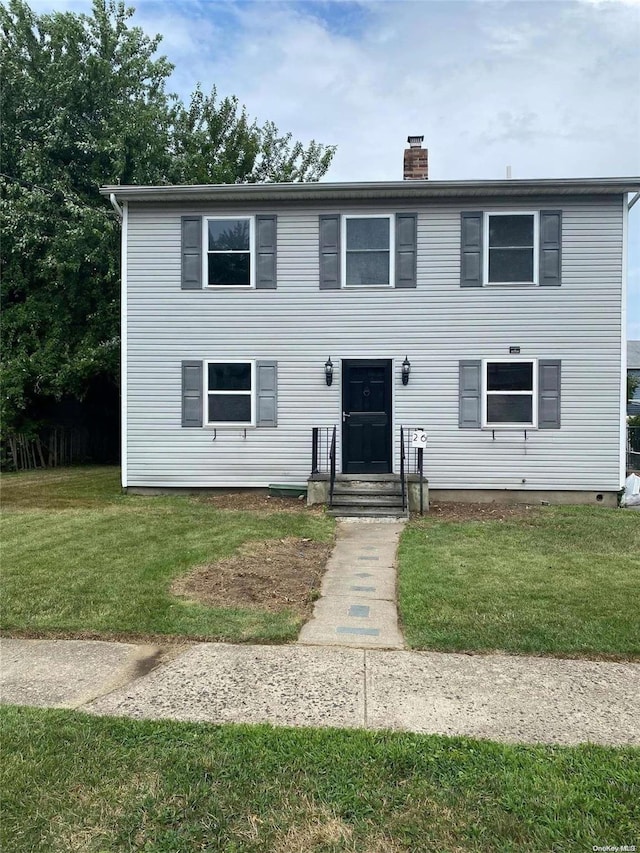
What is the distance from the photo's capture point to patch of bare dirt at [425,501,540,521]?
8656 mm

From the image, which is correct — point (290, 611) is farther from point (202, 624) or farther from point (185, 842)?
point (185, 842)

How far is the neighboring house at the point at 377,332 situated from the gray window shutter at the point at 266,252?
4 centimetres

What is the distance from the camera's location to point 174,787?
7.61 feet

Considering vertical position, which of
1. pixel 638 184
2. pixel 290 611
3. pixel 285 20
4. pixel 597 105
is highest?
pixel 285 20

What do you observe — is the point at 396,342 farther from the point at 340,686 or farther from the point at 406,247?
the point at 340,686

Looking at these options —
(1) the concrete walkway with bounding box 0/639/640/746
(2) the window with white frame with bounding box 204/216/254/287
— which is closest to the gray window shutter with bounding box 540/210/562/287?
(2) the window with white frame with bounding box 204/216/254/287

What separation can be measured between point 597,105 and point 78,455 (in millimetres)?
14967

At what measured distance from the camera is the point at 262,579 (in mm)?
5332

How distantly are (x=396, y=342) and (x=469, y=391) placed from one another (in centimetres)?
156

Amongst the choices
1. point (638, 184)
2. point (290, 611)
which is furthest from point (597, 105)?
point (290, 611)

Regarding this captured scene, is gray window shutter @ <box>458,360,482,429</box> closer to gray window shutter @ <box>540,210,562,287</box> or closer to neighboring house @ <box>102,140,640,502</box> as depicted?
neighboring house @ <box>102,140,640,502</box>

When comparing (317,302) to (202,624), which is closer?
(202,624)

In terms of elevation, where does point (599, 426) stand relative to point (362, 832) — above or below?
above

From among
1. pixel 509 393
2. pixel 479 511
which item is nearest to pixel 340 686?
pixel 479 511
